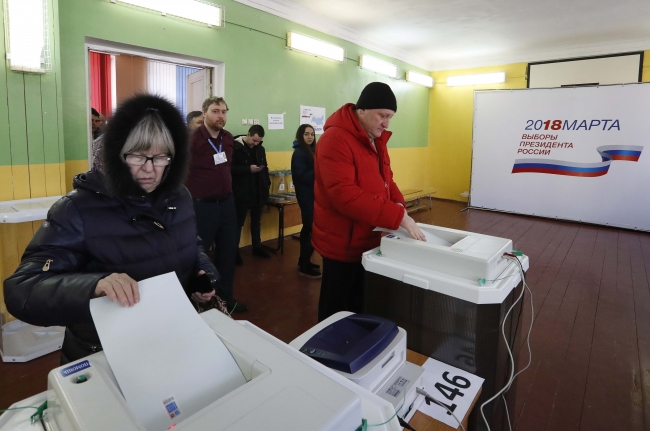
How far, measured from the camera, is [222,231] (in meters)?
2.83

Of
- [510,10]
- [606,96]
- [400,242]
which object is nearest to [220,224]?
[400,242]

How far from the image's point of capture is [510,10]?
4.74 m

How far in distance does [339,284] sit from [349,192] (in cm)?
45

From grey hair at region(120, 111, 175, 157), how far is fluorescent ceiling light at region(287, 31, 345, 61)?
3.92 meters

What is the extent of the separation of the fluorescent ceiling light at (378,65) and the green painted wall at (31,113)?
4.19 m

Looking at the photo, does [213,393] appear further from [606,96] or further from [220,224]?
[606,96]

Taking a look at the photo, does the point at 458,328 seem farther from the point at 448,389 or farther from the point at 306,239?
the point at 306,239

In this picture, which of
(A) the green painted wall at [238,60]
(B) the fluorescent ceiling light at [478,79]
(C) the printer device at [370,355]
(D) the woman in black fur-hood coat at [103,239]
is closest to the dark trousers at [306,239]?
(A) the green painted wall at [238,60]

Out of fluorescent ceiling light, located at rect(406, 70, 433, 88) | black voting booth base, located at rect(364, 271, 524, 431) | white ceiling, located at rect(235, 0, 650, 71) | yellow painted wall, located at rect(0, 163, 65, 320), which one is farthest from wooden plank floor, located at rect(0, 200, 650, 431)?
fluorescent ceiling light, located at rect(406, 70, 433, 88)

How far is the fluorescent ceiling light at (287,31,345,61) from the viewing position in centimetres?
462

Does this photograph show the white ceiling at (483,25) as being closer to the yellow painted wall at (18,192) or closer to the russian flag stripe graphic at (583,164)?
the russian flag stripe graphic at (583,164)

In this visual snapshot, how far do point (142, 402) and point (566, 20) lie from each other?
6.26 meters

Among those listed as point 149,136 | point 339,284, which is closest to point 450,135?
point 339,284

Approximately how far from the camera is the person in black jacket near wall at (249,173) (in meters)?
3.84
